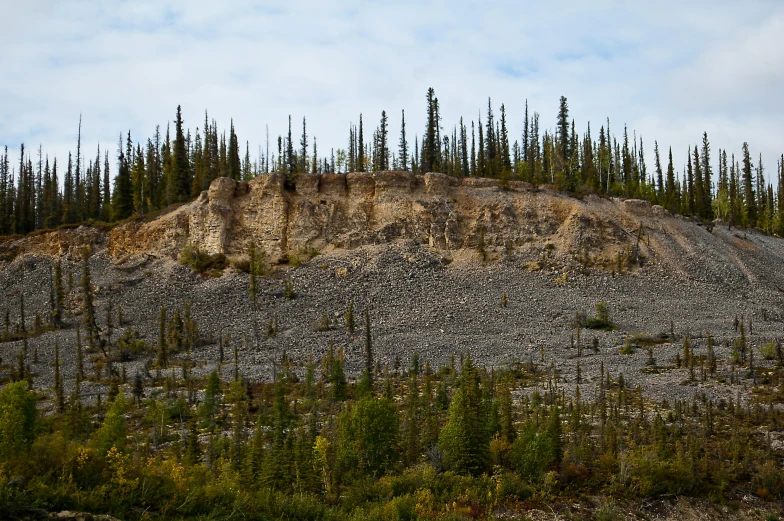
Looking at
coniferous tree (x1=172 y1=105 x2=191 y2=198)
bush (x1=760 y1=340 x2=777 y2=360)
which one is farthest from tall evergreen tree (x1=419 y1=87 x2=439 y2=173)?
bush (x1=760 y1=340 x2=777 y2=360)

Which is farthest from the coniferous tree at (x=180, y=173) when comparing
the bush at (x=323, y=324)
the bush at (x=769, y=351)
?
the bush at (x=769, y=351)

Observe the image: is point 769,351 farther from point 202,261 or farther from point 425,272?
point 202,261

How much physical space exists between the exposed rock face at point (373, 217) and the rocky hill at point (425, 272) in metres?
0.13

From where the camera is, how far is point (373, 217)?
55.8 m

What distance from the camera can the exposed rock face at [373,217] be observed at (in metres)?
54.0

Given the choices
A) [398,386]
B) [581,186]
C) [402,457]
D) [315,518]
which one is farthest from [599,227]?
[315,518]

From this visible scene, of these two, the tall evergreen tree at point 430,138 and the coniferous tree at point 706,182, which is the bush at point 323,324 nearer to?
the tall evergreen tree at point 430,138

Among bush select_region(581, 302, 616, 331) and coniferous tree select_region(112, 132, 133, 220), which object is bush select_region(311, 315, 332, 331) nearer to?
bush select_region(581, 302, 616, 331)

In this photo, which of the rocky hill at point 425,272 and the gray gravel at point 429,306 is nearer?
the gray gravel at point 429,306

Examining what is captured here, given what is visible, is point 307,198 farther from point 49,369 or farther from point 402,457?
point 402,457

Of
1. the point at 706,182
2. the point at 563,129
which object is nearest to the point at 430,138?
the point at 563,129

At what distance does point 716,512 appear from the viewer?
59.6 ft

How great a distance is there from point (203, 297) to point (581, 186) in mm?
36063

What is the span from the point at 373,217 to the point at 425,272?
837cm
